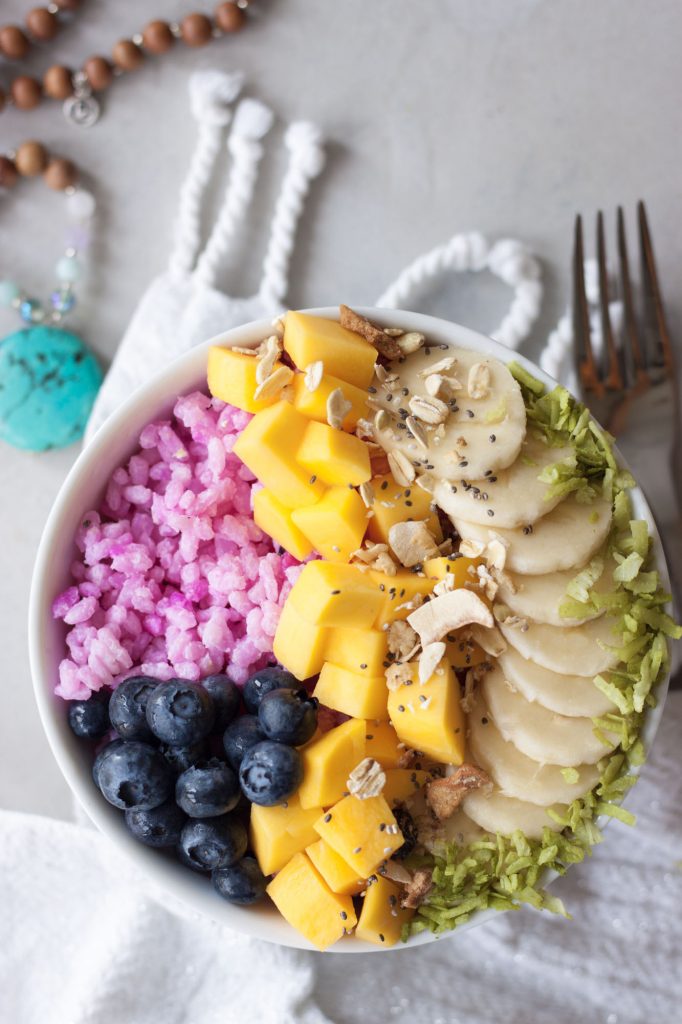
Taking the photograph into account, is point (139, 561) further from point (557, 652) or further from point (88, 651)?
point (557, 652)

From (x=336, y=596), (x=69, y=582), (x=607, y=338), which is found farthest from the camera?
(x=607, y=338)

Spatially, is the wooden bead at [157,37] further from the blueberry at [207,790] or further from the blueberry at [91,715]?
the blueberry at [207,790]

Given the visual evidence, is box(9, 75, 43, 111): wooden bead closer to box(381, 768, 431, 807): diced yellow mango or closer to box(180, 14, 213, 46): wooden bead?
box(180, 14, 213, 46): wooden bead

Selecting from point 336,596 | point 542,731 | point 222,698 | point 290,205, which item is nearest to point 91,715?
point 222,698

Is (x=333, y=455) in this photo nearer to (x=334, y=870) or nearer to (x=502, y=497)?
(x=502, y=497)

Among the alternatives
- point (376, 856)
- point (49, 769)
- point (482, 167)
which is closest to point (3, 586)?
point (49, 769)

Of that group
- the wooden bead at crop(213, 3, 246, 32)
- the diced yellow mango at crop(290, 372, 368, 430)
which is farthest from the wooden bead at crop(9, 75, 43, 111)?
the diced yellow mango at crop(290, 372, 368, 430)

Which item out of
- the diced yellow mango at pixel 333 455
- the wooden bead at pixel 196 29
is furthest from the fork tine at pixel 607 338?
the wooden bead at pixel 196 29
